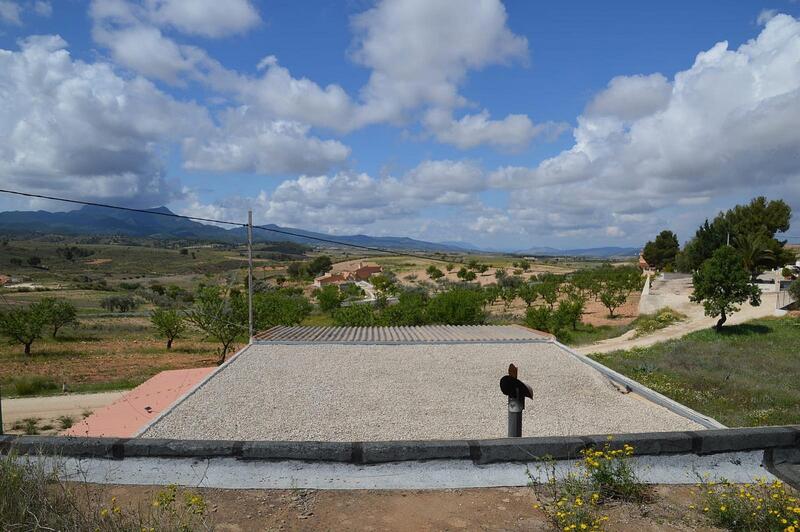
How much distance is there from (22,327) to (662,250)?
62873mm

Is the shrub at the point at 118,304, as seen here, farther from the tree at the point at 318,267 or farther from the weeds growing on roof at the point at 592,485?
the weeds growing on roof at the point at 592,485

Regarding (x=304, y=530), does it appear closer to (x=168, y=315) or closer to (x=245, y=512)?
(x=245, y=512)

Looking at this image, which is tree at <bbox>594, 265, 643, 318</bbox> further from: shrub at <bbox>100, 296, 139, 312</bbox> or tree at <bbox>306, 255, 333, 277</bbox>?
tree at <bbox>306, 255, 333, 277</bbox>

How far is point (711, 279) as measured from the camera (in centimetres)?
2305

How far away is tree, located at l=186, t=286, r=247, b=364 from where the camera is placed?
21406 millimetres

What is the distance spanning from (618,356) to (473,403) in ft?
38.1

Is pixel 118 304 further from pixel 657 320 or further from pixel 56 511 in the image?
pixel 56 511

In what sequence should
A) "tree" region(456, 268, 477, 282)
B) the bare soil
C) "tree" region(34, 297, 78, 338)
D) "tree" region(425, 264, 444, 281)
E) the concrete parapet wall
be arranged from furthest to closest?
"tree" region(425, 264, 444, 281) < "tree" region(456, 268, 477, 282) < "tree" region(34, 297, 78, 338) < the concrete parapet wall < the bare soil

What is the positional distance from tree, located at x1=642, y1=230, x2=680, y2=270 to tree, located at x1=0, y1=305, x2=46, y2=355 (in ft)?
199

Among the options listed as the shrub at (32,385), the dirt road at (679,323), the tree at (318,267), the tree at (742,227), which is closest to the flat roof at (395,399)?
the shrub at (32,385)

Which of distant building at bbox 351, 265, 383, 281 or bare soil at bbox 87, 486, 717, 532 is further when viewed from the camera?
distant building at bbox 351, 265, 383, 281

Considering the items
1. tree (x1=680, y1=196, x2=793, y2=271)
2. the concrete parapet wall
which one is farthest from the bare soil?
tree (x1=680, y1=196, x2=793, y2=271)

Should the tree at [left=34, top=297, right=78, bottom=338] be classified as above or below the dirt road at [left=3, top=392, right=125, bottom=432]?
above

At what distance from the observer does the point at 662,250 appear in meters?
61.7
